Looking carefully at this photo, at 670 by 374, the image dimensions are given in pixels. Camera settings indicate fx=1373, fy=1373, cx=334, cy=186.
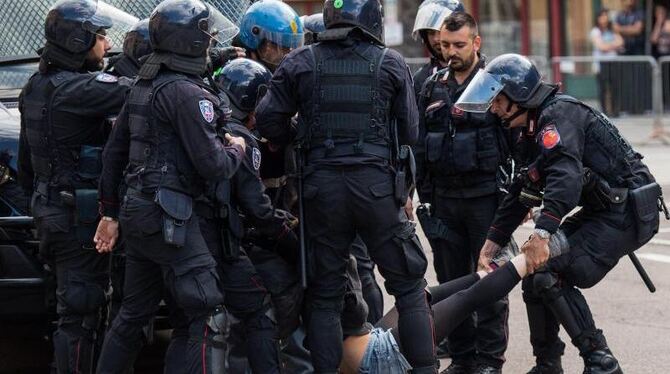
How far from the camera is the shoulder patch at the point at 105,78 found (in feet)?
19.6

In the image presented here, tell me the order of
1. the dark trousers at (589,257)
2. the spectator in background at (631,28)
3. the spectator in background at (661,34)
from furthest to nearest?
the spectator in background at (631,28) < the spectator in background at (661,34) < the dark trousers at (589,257)

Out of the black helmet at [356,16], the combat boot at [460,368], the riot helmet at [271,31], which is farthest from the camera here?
the combat boot at [460,368]

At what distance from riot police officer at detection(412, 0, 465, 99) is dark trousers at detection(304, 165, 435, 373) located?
1.49m

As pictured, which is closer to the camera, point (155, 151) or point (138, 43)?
point (155, 151)

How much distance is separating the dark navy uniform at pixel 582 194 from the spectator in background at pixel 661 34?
1270 centimetres

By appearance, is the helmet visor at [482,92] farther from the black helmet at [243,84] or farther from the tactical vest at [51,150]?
the tactical vest at [51,150]

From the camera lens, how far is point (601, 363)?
6.16 meters

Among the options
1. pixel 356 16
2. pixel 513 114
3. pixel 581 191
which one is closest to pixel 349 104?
pixel 356 16

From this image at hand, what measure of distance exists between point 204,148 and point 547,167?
5.11 feet

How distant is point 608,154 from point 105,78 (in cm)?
225

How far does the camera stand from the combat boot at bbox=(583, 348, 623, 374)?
6.15 m

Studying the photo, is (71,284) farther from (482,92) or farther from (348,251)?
(482,92)

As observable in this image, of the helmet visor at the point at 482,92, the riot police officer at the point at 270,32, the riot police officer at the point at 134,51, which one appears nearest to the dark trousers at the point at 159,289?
the riot police officer at the point at 134,51

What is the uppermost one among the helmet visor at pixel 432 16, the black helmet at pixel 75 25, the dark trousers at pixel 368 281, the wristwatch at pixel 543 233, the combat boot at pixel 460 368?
the black helmet at pixel 75 25
